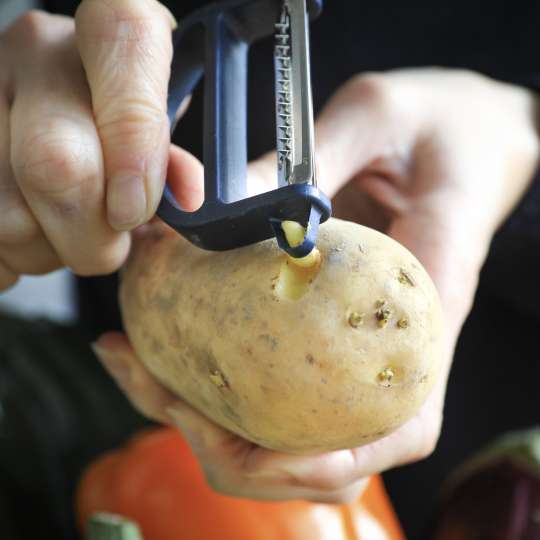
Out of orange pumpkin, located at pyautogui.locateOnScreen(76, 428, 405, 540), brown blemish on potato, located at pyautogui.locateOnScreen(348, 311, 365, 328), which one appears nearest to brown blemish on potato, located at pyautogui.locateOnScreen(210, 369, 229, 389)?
brown blemish on potato, located at pyautogui.locateOnScreen(348, 311, 365, 328)

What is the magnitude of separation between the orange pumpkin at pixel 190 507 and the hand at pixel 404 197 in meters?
0.28

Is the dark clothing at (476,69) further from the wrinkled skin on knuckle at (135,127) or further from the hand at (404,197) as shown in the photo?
the wrinkled skin on knuckle at (135,127)

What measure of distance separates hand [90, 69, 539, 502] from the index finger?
11cm

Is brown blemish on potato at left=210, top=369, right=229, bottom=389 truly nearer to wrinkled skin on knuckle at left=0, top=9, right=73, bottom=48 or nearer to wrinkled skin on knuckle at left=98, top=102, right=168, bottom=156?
wrinkled skin on knuckle at left=98, top=102, right=168, bottom=156

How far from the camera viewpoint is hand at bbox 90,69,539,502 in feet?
1.97

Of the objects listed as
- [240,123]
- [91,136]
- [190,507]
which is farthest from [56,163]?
[190,507]

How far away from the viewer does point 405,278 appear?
0.49 metres

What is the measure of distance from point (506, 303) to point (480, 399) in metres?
0.18

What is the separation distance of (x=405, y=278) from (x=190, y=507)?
58 cm

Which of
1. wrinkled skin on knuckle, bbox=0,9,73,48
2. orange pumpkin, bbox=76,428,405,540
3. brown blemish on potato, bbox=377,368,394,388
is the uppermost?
wrinkled skin on knuckle, bbox=0,9,73,48

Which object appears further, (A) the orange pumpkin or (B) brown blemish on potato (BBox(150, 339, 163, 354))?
(A) the orange pumpkin

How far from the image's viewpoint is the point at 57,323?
3.93 ft

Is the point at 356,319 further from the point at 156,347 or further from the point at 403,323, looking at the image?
the point at 156,347

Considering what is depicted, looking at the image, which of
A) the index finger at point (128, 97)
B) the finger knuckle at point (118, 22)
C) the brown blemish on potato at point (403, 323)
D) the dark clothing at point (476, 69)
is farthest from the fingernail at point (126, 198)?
the dark clothing at point (476, 69)
